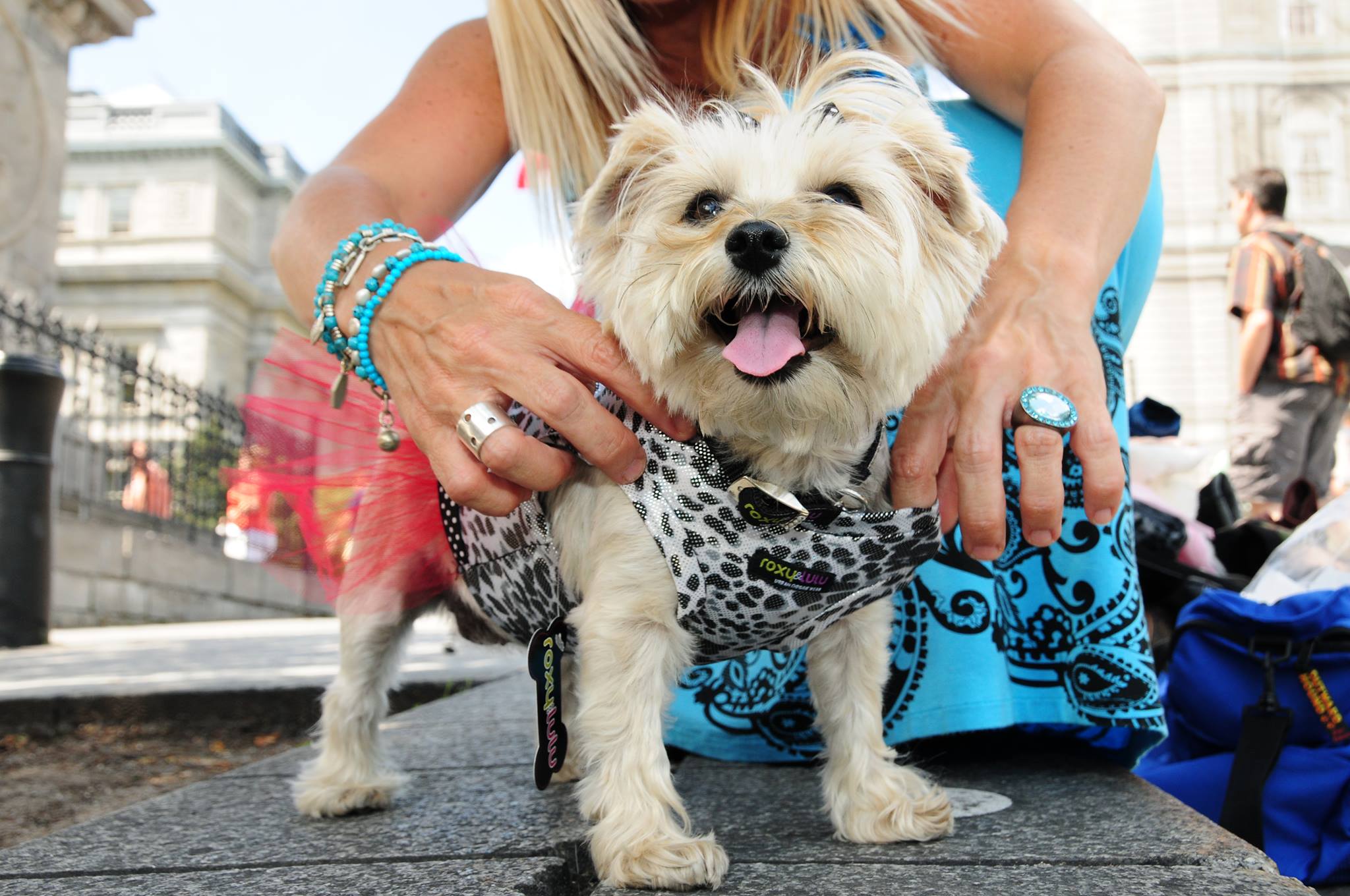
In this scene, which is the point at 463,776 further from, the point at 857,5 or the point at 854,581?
the point at 857,5

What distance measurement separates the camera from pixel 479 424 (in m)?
1.62

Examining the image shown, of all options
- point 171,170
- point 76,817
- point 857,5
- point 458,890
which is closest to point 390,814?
point 458,890

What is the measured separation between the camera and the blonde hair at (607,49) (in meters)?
2.27

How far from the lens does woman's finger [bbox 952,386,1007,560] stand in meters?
1.59

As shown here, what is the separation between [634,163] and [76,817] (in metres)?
2.29

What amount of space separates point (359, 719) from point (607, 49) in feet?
5.00

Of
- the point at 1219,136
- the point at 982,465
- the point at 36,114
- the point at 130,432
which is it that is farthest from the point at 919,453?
the point at 1219,136

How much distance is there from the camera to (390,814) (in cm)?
203

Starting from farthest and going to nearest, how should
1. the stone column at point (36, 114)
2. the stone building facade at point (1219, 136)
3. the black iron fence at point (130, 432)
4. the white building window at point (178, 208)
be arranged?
the white building window at point (178, 208)
the stone building facade at point (1219, 136)
the black iron fence at point (130, 432)
the stone column at point (36, 114)

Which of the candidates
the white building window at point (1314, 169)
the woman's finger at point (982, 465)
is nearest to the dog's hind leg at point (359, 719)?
the woman's finger at point (982, 465)

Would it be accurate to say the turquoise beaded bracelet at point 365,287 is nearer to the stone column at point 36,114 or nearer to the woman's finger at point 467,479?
the woman's finger at point 467,479

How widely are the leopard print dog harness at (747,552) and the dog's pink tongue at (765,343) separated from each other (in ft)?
0.60

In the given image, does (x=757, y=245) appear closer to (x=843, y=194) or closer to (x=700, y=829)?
(x=843, y=194)

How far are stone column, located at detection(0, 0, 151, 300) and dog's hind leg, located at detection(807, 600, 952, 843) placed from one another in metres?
9.64
